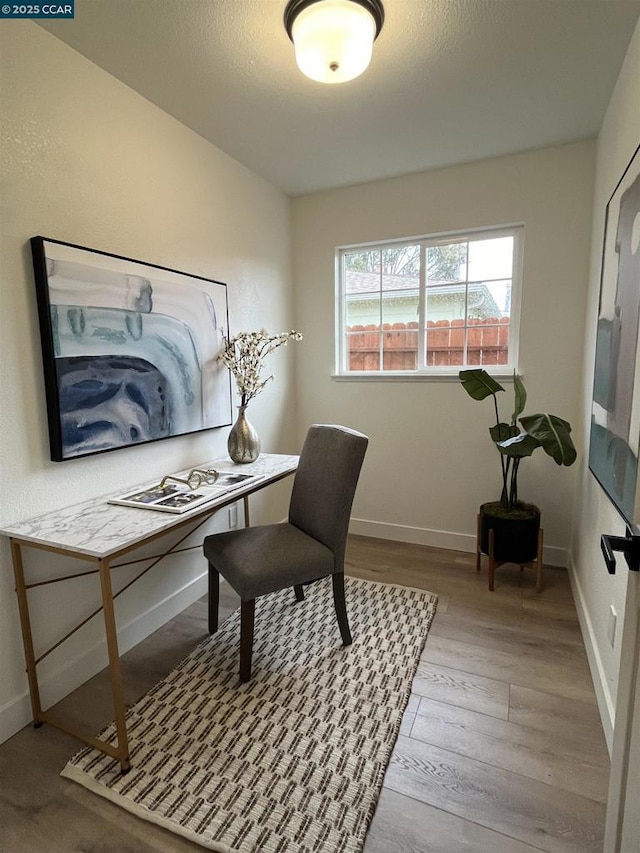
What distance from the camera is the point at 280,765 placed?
1444 millimetres

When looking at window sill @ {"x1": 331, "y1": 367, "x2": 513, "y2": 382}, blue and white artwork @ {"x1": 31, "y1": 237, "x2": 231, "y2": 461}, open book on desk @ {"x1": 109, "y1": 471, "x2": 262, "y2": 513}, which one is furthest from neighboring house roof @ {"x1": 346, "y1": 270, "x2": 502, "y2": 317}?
open book on desk @ {"x1": 109, "y1": 471, "x2": 262, "y2": 513}

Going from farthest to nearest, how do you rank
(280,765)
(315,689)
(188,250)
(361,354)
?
(361,354) → (188,250) → (315,689) → (280,765)

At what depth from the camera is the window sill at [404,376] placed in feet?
9.28

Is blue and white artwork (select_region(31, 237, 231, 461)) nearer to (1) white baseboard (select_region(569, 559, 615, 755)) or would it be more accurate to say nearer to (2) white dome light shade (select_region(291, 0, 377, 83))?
(2) white dome light shade (select_region(291, 0, 377, 83))

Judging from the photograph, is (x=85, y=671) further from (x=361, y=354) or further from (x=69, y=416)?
(x=361, y=354)

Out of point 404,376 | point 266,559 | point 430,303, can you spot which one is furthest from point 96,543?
point 430,303

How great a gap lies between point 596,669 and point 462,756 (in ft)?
2.32

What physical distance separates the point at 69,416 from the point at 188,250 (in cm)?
110

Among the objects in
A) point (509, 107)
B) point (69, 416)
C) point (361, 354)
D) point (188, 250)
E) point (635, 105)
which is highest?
point (509, 107)

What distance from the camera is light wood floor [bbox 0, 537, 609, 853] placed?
1229 millimetres

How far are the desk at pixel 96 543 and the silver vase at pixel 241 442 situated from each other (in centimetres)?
56

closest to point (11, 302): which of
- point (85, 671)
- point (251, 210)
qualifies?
point (85, 671)

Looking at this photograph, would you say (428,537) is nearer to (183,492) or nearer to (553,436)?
(553,436)

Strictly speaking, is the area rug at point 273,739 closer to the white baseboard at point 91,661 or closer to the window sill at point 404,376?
the white baseboard at point 91,661
